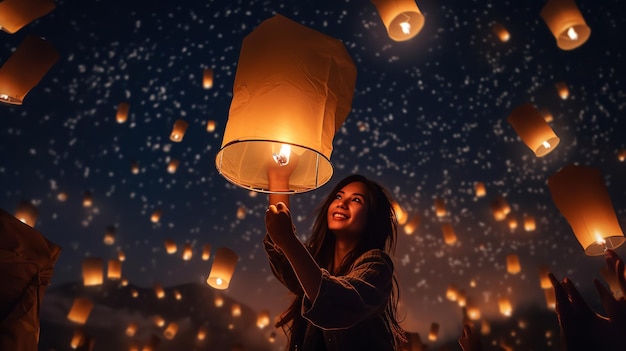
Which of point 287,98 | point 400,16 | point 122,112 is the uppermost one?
point 122,112

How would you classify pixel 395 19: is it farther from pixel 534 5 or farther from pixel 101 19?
pixel 101 19

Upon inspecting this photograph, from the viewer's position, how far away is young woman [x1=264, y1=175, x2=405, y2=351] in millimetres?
1488

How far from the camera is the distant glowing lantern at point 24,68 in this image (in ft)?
8.82

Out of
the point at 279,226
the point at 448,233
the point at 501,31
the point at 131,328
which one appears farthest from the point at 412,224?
the point at 131,328

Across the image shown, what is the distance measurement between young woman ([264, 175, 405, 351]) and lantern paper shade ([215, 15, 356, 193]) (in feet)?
0.65

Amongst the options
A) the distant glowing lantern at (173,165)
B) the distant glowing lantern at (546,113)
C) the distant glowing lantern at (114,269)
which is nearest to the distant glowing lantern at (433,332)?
the distant glowing lantern at (546,113)

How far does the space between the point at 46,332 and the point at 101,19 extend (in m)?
8.56

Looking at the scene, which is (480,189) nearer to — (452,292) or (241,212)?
(452,292)

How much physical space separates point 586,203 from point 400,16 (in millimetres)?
1379

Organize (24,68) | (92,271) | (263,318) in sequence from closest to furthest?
(24,68) < (92,271) < (263,318)

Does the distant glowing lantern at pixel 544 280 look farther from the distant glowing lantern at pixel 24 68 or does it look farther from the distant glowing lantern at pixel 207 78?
the distant glowing lantern at pixel 24 68

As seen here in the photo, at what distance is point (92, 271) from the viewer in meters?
7.27

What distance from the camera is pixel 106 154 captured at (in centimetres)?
865

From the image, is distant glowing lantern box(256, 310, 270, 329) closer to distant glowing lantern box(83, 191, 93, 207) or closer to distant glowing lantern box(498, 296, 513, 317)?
distant glowing lantern box(83, 191, 93, 207)
